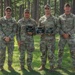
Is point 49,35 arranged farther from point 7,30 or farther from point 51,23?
point 7,30

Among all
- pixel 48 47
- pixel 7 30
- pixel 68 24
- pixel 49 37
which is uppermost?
pixel 68 24

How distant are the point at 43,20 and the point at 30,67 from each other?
1825mm

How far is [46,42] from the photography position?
9.74m

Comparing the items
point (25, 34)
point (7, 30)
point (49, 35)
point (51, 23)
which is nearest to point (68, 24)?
point (51, 23)

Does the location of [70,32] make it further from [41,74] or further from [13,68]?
[13,68]

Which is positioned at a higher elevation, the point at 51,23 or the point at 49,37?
the point at 51,23

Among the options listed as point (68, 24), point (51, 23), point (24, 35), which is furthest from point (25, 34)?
point (68, 24)

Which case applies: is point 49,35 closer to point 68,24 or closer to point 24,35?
point 68,24

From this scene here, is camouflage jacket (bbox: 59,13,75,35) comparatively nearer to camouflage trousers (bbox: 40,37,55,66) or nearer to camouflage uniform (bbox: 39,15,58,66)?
camouflage uniform (bbox: 39,15,58,66)

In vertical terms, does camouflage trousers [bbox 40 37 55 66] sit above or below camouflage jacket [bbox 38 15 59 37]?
below

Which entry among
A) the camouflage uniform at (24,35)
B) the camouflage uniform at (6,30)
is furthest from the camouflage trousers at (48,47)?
the camouflage uniform at (6,30)

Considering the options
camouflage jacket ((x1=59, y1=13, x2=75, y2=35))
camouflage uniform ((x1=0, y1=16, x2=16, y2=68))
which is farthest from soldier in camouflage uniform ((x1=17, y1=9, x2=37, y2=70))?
camouflage jacket ((x1=59, y1=13, x2=75, y2=35))

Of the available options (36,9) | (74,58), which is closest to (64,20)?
(74,58)

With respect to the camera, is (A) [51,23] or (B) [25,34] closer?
(A) [51,23]
